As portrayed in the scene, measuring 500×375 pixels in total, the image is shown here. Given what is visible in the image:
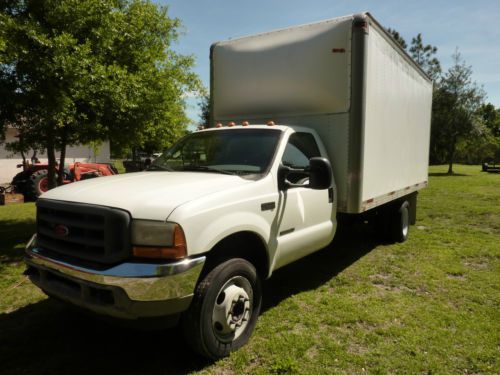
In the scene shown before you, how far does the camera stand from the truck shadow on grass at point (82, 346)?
3172mm

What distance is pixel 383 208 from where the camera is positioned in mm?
6980

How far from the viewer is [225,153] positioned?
428 centimetres

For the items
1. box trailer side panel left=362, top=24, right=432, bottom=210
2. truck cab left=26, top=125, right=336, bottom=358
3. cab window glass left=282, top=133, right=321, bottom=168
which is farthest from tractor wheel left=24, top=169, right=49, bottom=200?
box trailer side panel left=362, top=24, right=432, bottom=210

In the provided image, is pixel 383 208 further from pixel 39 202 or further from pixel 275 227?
pixel 39 202

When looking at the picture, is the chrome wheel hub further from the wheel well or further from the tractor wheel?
the tractor wheel

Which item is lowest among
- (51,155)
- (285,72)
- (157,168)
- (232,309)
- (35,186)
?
(232,309)

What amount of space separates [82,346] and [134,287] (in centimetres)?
137

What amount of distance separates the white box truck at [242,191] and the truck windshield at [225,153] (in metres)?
0.02

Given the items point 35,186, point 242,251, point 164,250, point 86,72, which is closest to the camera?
point 164,250

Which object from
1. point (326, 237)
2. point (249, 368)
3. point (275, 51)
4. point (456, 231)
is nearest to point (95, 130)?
point (275, 51)

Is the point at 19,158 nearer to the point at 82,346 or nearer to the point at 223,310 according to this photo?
the point at 82,346

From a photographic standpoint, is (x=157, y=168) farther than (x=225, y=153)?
Yes

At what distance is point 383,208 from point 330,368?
4356 millimetres

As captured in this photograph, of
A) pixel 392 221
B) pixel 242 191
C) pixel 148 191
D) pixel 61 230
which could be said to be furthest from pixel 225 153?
pixel 392 221
